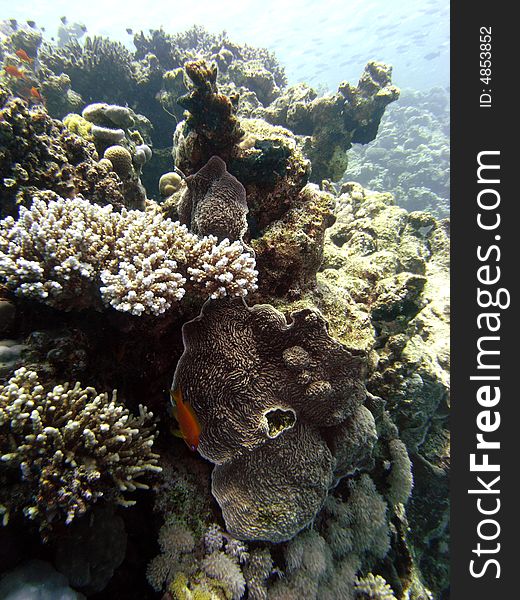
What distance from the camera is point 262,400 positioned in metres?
2.50

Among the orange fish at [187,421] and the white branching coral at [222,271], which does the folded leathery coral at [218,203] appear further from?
the orange fish at [187,421]

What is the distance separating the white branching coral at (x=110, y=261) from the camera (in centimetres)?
207

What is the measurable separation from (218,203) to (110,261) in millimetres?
1009

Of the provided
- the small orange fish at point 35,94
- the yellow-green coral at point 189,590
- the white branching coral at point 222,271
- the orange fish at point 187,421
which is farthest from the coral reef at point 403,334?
the small orange fish at point 35,94

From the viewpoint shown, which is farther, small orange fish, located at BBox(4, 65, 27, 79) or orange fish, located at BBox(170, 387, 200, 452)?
small orange fish, located at BBox(4, 65, 27, 79)

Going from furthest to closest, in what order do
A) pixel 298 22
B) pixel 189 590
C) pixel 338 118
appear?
pixel 298 22 → pixel 338 118 → pixel 189 590

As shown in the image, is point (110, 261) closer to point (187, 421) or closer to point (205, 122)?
point (187, 421)

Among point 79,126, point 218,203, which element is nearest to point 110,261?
point 218,203

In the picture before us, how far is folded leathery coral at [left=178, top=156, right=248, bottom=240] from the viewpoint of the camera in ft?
8.85

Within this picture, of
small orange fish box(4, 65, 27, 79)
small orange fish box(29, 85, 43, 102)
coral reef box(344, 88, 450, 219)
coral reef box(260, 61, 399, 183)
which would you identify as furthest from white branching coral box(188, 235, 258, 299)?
coral reef box(344, 88, 450, 219)

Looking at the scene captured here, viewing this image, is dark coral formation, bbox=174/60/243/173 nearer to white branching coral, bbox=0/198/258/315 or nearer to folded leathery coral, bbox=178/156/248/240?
folded leathery coral, bbox=178/156/248/240

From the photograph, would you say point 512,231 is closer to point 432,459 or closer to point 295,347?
point 295,347

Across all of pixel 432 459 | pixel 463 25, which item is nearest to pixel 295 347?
pixel 463 25

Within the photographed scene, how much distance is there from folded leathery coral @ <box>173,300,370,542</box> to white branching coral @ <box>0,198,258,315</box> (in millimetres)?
301
